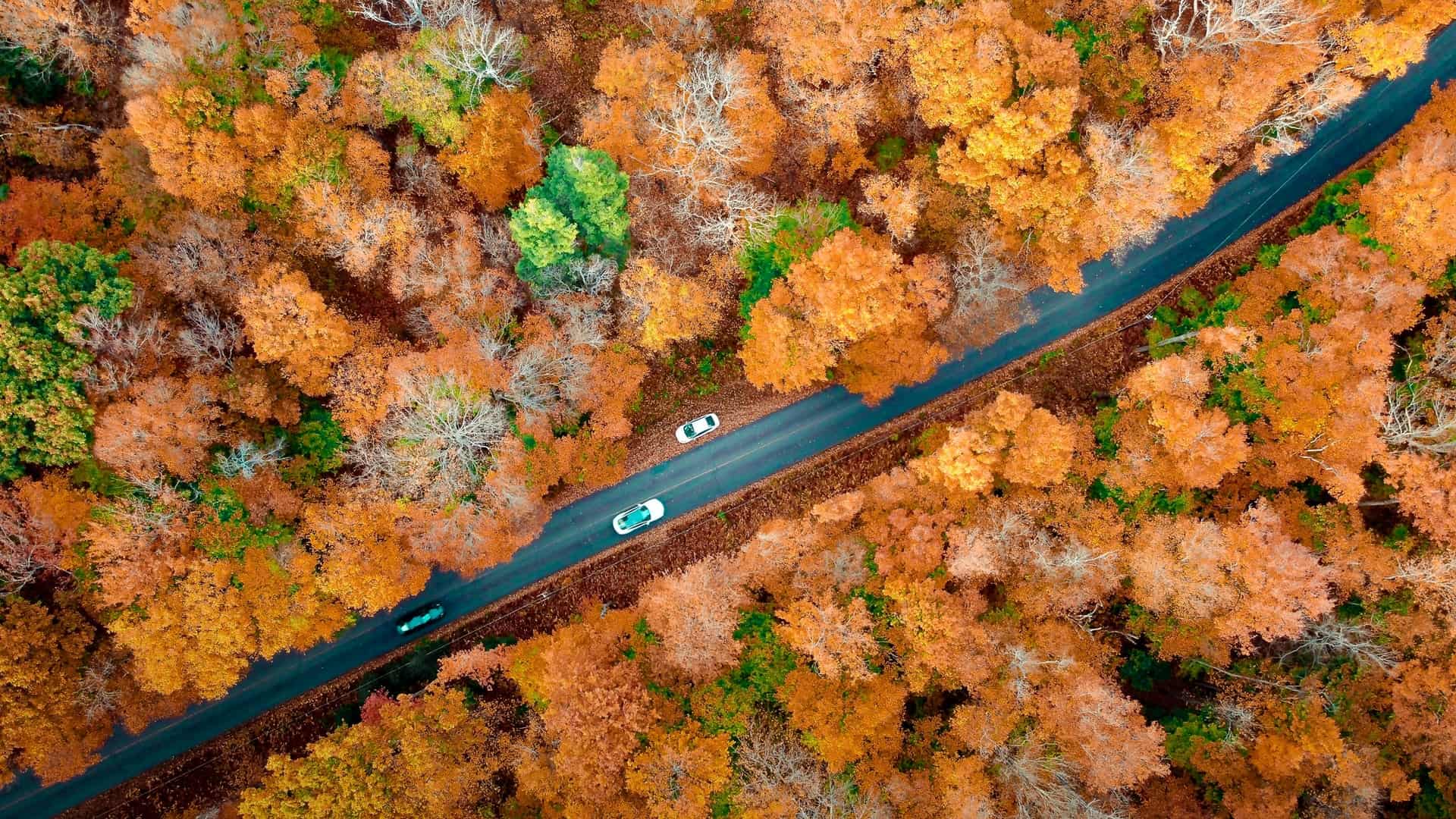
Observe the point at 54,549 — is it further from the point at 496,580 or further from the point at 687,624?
the point at 687,624

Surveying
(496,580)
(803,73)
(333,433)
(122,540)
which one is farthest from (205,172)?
(803,73)

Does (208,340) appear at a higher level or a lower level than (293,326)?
higher

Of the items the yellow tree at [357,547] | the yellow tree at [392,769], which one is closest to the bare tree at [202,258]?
the yellow tree at [357,547]

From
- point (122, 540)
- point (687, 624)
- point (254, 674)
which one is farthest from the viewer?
point (254, 674)

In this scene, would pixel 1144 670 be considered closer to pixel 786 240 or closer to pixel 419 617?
pixel 786 240

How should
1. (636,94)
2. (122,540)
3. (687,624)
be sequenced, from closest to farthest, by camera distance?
(122,540) → (687,624) → (636,94)

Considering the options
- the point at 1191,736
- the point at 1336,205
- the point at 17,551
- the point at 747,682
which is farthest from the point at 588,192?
the point at 1336,205
